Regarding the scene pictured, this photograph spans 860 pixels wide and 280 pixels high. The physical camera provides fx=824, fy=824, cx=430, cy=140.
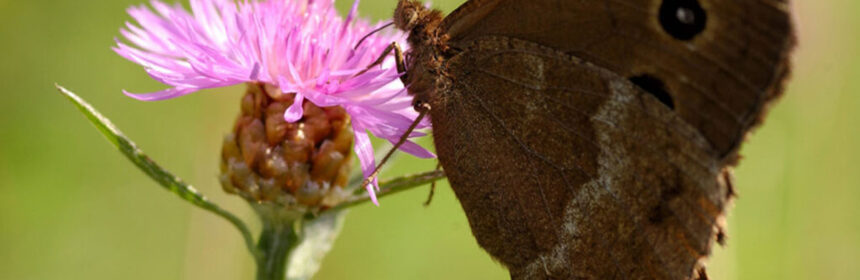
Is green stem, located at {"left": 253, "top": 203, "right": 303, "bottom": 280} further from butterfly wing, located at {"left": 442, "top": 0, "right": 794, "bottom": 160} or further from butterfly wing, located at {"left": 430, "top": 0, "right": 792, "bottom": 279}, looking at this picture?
butterfly wing, located at {"left": 442, "top": 0, "right": 794, "bottom": 160}

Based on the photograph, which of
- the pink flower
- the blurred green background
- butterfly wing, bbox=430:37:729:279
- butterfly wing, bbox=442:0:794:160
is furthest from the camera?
the blurred green background

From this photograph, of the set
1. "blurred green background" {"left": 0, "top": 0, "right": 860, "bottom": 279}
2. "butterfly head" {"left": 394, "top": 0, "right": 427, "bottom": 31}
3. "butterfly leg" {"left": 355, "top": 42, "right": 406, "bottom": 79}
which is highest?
"butterfly head" {"left": 394, "top": 0, "right": 427, "bottom": 31}

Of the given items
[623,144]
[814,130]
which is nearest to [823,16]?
[814,130]

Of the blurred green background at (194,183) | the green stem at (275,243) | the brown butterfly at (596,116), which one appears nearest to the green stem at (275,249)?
the green stem at (275,243)

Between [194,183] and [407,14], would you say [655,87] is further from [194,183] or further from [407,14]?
[194,183]

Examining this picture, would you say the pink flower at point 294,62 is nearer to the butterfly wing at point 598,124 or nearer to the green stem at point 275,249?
the butterfly wing at point 598,124

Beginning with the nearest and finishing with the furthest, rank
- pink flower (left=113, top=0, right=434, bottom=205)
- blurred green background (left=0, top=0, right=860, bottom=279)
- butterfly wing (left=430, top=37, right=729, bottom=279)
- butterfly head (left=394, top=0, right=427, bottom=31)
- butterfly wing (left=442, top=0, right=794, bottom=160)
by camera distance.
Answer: butterfly wing (left=442, top=0, right=794, bottom=160) < butterfly wing (left=430, top=37, right=729, bottom=279) < pink flower (left=113, top=0, right=434, bottom=205) < butterfly head (left=394, top=0, right=427, bottom=31) < blurred green background (left=0, top=0, right=860, bottom=279)

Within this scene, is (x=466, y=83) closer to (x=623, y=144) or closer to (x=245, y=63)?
(x=623, y=144)

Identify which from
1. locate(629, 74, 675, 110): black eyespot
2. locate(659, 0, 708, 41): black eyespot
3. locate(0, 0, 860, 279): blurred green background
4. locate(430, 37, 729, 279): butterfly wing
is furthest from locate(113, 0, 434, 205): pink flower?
locate(0, 0, 860, 279): blurred green background
